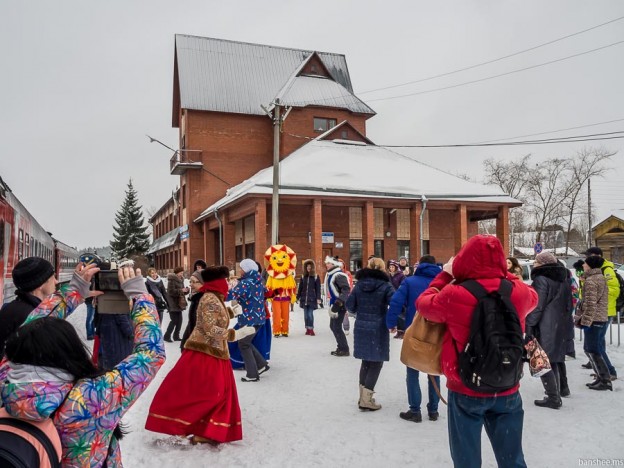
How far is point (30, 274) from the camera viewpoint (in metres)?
3.46

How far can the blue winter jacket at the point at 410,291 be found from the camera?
220 inches

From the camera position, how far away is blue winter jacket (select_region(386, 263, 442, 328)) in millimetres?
5582

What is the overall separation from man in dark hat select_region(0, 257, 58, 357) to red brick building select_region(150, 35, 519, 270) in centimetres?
1846

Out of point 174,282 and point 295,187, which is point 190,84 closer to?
point 295,187

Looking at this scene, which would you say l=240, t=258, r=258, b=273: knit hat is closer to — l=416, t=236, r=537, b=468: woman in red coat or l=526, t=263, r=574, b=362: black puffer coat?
l=526, t=263, r=574, b=362: black puffer coat

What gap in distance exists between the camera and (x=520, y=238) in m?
82.9

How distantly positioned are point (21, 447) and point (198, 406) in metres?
3.43

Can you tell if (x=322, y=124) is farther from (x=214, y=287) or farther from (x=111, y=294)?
(x=111, y=294)

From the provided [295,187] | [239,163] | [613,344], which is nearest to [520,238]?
[239,163]

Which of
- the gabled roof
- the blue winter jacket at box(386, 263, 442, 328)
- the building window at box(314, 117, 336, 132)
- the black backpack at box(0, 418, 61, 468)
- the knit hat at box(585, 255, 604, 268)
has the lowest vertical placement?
the black backpack at box(0, 418, 61, 468)

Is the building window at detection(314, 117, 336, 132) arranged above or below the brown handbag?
above

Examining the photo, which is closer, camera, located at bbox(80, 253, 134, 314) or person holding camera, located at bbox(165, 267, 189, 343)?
camera, located at bbox(80, 253, 134, 314)

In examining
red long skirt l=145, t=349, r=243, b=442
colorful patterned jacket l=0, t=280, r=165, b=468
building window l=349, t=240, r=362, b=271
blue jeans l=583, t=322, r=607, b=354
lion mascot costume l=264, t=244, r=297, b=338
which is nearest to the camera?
colorful patterned jacket l=0, t=280, r=165, b=468

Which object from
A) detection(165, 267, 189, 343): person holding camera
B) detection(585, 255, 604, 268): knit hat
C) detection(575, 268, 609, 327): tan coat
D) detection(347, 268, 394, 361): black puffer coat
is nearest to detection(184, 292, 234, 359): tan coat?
detection(347, 268, 394, 361): black puffer coat
